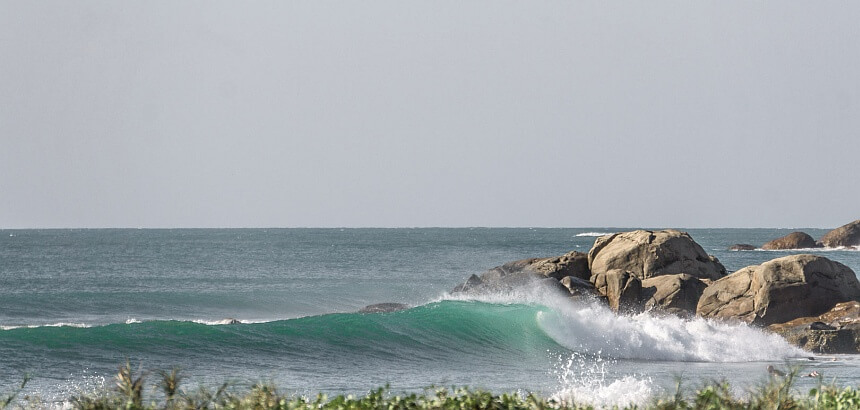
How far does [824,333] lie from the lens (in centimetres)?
2405

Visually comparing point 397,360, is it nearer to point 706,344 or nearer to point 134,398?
point 706,344

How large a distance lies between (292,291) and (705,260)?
82.9 feet

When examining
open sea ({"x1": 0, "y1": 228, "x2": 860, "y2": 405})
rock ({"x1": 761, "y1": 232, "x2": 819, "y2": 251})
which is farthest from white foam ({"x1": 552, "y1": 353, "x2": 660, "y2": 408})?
rock ({"x1": 761, "y1": 232, "x2": 819, "y2": 251})

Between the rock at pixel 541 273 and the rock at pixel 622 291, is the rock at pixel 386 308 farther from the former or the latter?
the rock at pixel 622 291

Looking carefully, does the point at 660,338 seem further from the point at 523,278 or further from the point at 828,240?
the point at 828,240

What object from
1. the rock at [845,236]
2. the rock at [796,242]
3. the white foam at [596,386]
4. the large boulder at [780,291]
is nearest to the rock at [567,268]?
the large boulder at [780,291]

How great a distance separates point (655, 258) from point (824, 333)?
9.36m

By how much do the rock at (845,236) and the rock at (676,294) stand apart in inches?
3074

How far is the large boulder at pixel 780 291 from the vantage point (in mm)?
27234

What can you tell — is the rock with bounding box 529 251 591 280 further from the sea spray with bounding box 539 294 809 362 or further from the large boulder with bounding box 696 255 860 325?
the sea spray with bounding box 539 294 809 362

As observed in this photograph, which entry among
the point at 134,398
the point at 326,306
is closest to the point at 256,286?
the point at 326,306

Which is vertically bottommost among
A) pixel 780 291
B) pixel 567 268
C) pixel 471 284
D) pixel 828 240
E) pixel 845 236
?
pixel 471 284

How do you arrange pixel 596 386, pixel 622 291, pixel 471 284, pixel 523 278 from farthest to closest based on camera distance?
pixel 471 284, pixel 523 278, pixel 622 291, pixel 596 386

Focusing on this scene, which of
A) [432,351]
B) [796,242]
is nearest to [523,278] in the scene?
[432,351]
